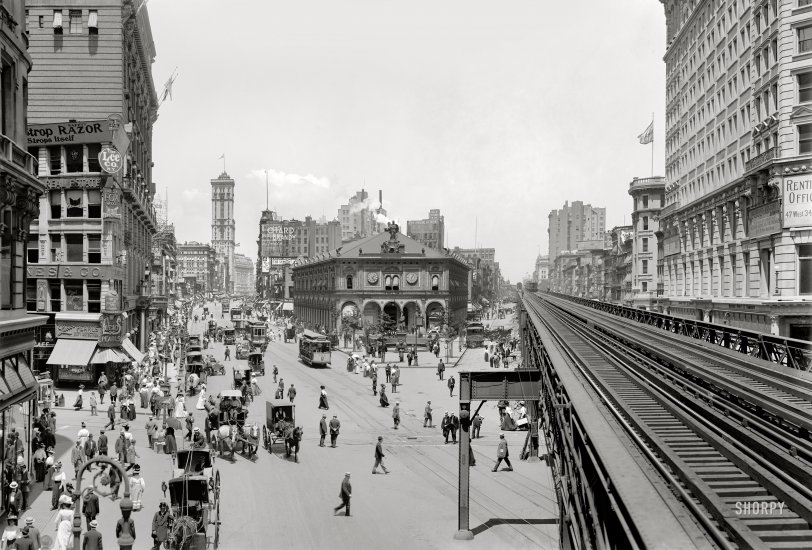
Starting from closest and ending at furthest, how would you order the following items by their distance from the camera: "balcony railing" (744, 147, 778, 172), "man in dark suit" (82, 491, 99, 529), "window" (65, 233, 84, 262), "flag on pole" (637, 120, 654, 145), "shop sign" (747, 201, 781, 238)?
"man in dark suit" (82, 491, 99, 529) < "shop sign" (747, 201, 781, 238) < "balcony railing" (744, 147, 778, 172) < "window" (65, 233, 84, 262) < "flag on pole" (637, 120, 654, 145)

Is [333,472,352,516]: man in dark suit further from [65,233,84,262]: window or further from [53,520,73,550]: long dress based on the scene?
[65,233,84,262]: window

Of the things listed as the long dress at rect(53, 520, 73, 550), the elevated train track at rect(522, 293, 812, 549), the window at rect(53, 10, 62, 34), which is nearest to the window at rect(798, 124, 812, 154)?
the elevated train track at rect(522, 293, 812, 549)

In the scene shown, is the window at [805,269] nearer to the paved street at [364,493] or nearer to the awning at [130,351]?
the paved street at [364,493]

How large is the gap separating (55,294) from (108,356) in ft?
18.9

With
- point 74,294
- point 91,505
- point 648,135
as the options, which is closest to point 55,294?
point 74,294

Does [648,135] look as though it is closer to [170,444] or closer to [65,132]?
[65,132]

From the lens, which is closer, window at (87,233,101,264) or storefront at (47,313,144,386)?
storefront at (47,313,144,386)

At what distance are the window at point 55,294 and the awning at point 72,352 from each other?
2.23m

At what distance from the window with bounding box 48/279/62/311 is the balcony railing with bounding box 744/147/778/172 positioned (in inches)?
1614

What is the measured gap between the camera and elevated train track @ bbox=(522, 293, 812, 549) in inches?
269

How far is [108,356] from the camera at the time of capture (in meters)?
44.7

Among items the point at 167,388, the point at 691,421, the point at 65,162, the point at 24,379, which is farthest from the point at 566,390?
the point at 65,162

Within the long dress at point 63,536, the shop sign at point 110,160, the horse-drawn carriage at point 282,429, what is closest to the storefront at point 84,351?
the shop sign at point 110,160

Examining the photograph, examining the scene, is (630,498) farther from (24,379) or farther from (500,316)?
(500,316)
